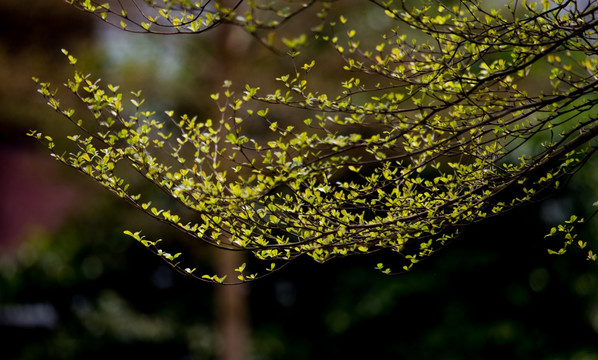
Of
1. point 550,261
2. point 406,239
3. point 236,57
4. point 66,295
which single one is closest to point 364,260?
point 550,261

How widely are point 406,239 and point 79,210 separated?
23.6ft

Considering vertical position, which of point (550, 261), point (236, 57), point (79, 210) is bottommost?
point (550, 261)

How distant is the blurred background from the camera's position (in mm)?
6918

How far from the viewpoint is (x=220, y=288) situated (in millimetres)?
7391

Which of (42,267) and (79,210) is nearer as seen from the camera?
(42,267)

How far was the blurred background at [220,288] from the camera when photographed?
272 inches

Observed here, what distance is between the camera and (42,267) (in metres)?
8.03

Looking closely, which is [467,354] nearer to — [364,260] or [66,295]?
[364,260]

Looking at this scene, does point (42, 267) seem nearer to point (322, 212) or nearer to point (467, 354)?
point (467, 354)

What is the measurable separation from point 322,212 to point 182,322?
6394 mm

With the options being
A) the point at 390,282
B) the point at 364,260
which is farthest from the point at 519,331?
the point at 364,260

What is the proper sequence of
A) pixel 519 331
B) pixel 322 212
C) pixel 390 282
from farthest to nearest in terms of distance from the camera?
pixel 390 282
pixel 519 331
pixel 322 212

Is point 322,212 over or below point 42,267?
below

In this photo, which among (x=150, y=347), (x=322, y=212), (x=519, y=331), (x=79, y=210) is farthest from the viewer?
(x=79, y=210)
